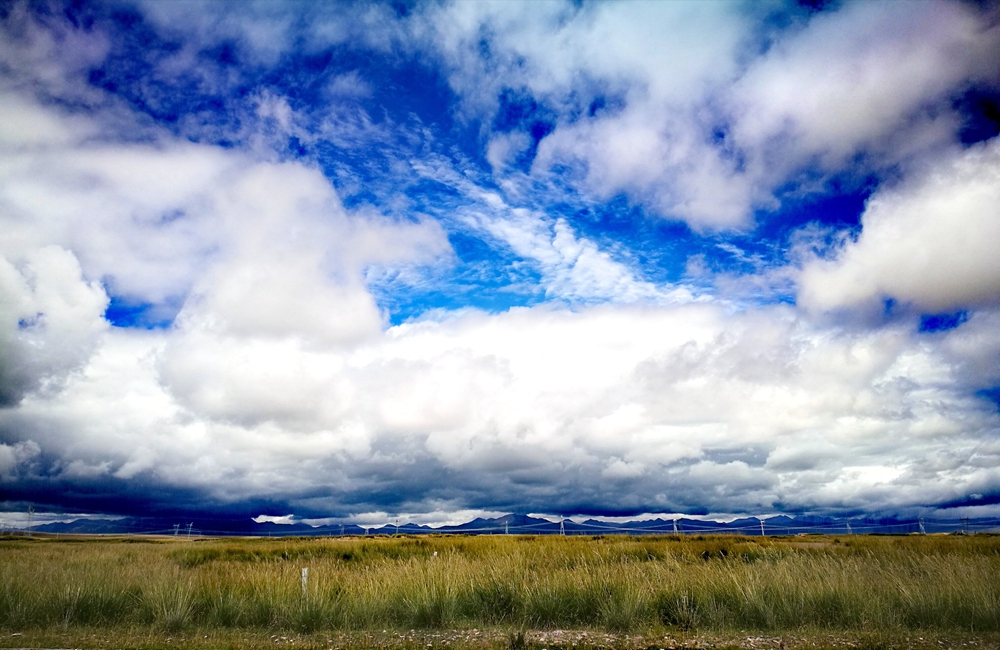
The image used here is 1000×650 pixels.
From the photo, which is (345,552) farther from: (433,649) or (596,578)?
(433,649)

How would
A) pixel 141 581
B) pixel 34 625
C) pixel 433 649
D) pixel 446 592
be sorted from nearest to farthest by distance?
pixel 433 649, pixel 34 625, pixel 446 592, pixel 141 581

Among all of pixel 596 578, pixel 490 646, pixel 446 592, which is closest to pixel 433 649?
pixel 490 646

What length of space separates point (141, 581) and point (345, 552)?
20795 millimetres

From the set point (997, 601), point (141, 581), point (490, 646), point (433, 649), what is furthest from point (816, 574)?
point (141, 581)

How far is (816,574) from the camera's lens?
14.0 m

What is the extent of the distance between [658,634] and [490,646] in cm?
341

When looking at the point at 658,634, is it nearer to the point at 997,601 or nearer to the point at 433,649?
the point at 433,649

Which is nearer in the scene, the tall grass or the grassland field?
the grassland field

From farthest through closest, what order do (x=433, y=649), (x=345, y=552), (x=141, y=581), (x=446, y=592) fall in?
1. (x=345, y=552)
2. (x=141, y=581)
3. (x=446, y=592)
4. (x=433, y=649)

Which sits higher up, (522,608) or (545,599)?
(545,599)

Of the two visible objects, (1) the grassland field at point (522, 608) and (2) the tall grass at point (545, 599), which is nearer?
(1) the grassland field at point (522, 608)

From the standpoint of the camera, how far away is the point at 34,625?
42.3ft

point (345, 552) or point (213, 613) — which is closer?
point (213, 613)

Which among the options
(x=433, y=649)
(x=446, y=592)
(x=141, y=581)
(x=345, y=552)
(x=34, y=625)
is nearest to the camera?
(x=433, y=649)
